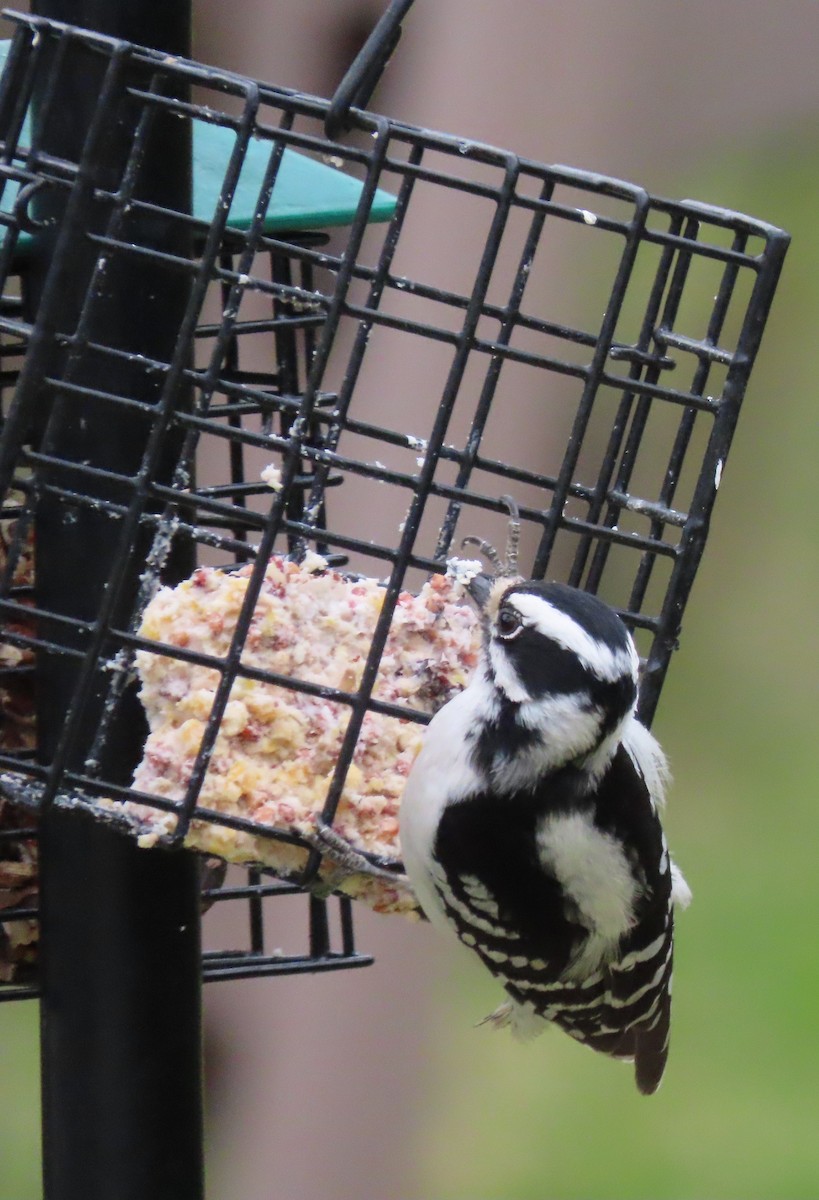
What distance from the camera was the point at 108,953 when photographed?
2047 millimetres

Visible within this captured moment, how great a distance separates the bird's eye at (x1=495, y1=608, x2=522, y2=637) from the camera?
206cm

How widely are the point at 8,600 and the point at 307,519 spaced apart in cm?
40

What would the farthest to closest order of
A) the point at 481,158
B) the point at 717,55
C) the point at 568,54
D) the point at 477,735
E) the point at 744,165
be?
the point at 744,165
the point at 717,55
the point at 568,54
the point at 477,735
the point at 481,158

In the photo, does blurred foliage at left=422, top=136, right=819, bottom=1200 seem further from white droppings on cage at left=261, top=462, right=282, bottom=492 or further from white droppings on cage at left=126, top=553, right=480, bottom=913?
white droppings on cage at left=261, top=462, right=282, bottom=492

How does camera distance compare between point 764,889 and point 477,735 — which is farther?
point 764,889

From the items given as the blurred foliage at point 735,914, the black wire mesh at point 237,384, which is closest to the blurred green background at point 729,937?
the blurred foliage at point 735,914

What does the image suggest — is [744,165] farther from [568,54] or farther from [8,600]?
[8,600]

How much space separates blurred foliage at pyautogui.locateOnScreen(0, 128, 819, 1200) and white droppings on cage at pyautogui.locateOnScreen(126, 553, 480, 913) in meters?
1.95

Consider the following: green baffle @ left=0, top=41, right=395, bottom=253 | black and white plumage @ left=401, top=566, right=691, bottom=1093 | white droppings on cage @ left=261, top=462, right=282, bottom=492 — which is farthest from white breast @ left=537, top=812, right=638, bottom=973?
green baffle @ left=0, top=41, right=395, bottom=253

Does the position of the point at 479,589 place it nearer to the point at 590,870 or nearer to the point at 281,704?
the point at 281,704

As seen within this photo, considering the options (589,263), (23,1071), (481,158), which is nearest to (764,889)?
(589,263)

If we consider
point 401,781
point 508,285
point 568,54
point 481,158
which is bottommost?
point 401,781

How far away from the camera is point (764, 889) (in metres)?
4.27

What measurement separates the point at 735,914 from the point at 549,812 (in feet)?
7.30
